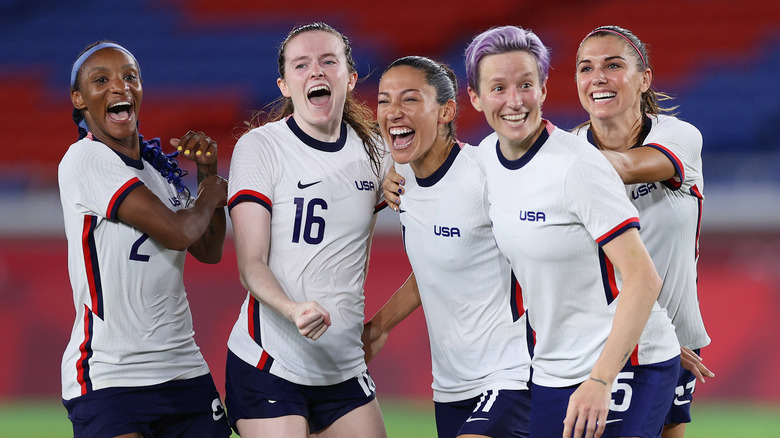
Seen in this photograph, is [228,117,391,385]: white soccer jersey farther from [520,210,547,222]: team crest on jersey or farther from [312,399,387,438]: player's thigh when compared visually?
[520,210,547,222]: team crest on jersey

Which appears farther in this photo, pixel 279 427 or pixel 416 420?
pixel 416 420

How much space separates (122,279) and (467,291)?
1.41 m

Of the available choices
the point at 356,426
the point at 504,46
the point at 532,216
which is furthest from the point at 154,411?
the point at 504,46

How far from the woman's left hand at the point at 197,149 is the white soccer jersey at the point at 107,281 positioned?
1.01 ft

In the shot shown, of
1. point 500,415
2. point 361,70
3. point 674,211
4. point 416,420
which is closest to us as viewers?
point 500,415


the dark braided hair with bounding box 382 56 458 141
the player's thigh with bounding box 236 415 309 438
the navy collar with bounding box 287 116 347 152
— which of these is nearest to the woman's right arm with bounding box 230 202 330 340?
the navy collar with bounding box 287 116 347 152

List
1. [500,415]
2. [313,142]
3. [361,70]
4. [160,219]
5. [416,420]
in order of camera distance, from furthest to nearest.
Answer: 1. [361,70]
2. [416,420]
3. [313,142]
4. [160,219]
5. [500,415]

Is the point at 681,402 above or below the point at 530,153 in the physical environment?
below

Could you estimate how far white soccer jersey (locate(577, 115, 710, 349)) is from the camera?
3666 millimetres

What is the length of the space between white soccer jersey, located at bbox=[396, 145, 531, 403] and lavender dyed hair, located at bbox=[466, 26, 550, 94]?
57cm

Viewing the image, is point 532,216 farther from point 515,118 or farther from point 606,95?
point 606,95

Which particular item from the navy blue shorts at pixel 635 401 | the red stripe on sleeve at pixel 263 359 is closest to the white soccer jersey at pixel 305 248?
the red stripe on sleeve at pixel 263 359

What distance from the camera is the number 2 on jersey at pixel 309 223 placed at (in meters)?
3.76

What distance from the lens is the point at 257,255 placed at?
3631mm
